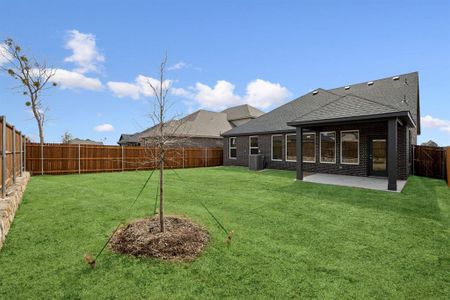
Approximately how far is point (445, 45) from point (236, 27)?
8.90 metres

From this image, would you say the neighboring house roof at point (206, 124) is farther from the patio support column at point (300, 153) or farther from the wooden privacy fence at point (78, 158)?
the patio support column at point (300, 153)

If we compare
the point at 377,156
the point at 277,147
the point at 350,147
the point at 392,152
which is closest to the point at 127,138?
the point at 277,147

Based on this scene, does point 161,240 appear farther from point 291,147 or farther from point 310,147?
point 291,147

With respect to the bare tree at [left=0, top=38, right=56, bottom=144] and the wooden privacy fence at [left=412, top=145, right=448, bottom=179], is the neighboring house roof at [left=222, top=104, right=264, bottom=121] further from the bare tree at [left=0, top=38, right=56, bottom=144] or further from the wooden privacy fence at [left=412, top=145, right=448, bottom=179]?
the bare tree at [left=0, top=38, right=56, bottom=144]

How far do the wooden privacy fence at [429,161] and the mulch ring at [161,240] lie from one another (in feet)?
44.5

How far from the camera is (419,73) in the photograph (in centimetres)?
1518

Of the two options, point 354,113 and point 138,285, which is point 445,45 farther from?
point 138,285

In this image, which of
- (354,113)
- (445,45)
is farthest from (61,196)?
(445,45)

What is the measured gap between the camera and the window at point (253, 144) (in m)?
16.9

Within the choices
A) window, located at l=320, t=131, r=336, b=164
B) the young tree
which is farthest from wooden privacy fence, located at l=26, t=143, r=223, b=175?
the young tree

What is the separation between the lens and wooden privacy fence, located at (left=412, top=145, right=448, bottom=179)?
39.2ft

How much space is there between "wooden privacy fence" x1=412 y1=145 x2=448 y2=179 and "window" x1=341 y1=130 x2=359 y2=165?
4206mm

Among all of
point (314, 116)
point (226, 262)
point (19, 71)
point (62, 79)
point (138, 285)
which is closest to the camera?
point (138, 285)

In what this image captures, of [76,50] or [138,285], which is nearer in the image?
[138,285]
